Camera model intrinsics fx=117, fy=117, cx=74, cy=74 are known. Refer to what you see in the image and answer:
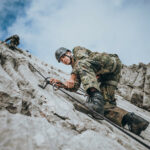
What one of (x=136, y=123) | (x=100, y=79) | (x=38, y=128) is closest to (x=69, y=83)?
(x=100, y=79)

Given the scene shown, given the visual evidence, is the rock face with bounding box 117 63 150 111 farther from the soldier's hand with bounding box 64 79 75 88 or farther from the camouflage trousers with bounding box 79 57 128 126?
the soldier's hand with bounding box 64 79 75 88

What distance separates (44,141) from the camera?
1.07 m

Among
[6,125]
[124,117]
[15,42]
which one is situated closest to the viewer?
[6,125]

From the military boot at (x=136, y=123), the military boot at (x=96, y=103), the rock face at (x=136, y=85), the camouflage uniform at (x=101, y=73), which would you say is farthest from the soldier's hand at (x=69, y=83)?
the rock face at (x=136, y=85)

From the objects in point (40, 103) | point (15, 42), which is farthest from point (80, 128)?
point (15, 42)

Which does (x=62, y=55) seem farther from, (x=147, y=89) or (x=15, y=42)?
(x=147, y=89)

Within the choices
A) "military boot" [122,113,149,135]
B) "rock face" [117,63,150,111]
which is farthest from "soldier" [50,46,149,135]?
"rock face" [117,63,150,111]

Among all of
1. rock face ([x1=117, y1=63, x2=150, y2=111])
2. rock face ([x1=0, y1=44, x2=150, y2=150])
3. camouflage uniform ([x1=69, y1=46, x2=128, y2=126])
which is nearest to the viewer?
rock face ([x1=0, y1=44, x2=150, y2=150])

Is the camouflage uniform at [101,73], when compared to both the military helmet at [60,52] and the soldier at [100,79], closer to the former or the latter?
the soldier at [100,79]

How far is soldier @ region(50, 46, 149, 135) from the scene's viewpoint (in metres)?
3.00

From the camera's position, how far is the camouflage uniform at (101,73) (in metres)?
3.19

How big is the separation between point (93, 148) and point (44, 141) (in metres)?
0.53

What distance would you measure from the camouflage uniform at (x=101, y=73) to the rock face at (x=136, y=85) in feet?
24.1

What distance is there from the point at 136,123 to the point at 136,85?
10299mm
